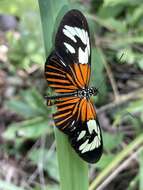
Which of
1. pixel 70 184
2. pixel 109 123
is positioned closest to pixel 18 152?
pixel 109 123

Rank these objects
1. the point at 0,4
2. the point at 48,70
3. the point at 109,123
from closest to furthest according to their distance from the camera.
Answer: the point at 48,70 < the point at 0,4 < the point at 109,123

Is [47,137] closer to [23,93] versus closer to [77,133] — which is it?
[23,93]

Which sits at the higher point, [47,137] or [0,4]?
[0,4]

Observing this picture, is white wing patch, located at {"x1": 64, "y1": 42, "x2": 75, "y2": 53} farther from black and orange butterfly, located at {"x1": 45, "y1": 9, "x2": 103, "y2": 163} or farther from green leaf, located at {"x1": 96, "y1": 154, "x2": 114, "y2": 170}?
green leaf, located at {"x1": 96, "y1": 154, "x2": 114, "y2": 170}

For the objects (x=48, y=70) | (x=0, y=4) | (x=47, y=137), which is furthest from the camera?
(x=47, y=137)

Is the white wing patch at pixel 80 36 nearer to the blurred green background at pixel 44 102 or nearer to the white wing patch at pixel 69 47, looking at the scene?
the white wing patch at pixel 69 47

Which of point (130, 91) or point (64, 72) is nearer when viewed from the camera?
point (64, 72)
